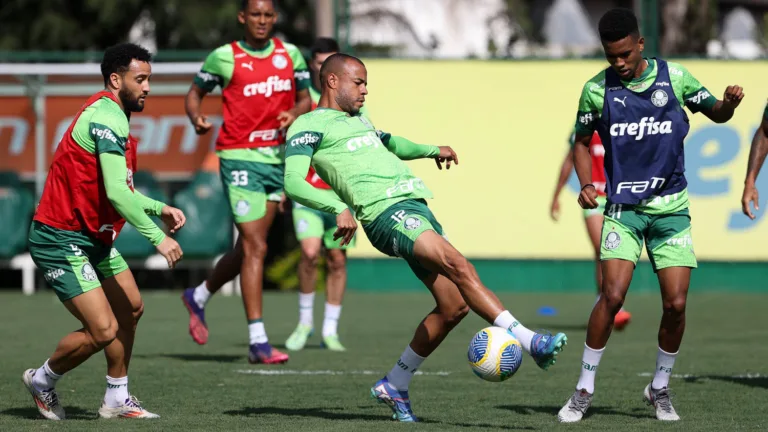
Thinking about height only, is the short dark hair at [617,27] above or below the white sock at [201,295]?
above

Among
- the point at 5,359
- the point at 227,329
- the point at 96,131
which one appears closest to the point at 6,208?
the point at 227,329

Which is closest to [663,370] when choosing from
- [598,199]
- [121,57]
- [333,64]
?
[333,64]

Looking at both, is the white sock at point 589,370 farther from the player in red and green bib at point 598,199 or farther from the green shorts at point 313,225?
the player in red and green bib at point 598,199

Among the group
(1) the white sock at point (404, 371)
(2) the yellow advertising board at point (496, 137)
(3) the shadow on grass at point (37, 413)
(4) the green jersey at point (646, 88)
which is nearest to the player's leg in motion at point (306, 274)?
(3) the shadow on grass at point (37, 413)

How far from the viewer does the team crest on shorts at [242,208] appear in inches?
398

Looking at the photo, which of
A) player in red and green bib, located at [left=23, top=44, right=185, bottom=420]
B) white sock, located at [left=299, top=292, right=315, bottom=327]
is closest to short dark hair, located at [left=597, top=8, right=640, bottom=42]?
player in red and green bib, located at [left=23, top=44, right=185, bottom=420]

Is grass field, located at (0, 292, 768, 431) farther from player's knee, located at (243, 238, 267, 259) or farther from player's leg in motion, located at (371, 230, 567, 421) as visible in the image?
player's knee, located at (243, 238, 267, 259)

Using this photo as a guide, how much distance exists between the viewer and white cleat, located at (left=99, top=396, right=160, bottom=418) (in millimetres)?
7301

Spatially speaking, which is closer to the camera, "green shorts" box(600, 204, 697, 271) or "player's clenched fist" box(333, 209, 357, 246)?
"player's clenched fist" box(333, 209, 357, 246)

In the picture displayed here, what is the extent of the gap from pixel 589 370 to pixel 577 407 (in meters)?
0.23

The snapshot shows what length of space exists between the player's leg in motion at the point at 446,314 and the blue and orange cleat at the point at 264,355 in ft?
8.81

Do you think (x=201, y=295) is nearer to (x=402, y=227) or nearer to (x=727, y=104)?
(x=402, y=227)

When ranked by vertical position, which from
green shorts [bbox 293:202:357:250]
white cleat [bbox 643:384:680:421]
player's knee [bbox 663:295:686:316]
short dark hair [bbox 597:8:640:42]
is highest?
short dark hair [bbox 597:8:640:42]

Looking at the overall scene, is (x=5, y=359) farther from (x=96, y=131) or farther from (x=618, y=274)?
(x=618, y=274)
